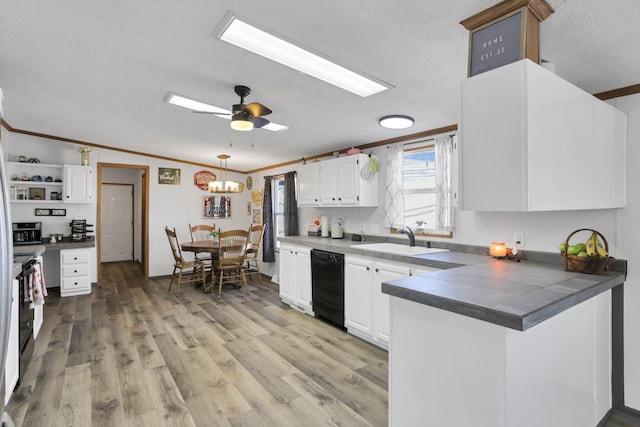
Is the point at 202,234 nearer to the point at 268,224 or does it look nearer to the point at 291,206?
the point at 268,224

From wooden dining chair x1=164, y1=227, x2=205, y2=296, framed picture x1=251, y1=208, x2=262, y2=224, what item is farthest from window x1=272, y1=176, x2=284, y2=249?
wooden dining chair x1=164, y1=227, x2=205, y2=296

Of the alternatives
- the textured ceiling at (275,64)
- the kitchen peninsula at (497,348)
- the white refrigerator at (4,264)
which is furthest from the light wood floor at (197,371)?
the textured ceiling at (275,64)

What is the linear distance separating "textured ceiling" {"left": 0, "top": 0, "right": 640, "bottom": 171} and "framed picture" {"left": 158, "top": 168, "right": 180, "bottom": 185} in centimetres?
244

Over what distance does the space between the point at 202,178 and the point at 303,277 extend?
367cm

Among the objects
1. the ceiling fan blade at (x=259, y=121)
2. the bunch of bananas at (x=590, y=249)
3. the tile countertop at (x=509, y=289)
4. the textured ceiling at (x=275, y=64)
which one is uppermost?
the textured ceiling at (x=275, y=64)

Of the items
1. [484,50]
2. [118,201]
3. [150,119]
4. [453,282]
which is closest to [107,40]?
[150,119]

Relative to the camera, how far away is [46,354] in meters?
2.97

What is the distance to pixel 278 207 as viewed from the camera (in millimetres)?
6145

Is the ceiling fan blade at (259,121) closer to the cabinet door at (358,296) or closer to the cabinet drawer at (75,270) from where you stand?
the cabinet door at (358,296)

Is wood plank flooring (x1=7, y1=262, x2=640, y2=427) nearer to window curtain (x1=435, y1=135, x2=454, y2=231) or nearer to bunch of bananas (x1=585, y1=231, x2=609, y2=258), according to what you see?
bunch of bananas (x1=585, y1=231, x2=609, y2=258)

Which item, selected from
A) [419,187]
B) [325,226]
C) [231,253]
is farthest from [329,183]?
[231,253]

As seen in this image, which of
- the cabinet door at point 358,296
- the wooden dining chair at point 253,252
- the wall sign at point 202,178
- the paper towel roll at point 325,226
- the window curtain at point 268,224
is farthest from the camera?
the wall sign at point 202,178

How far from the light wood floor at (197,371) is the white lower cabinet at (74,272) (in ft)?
2.21

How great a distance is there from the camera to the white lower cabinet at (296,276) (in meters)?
4.05
